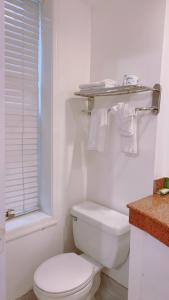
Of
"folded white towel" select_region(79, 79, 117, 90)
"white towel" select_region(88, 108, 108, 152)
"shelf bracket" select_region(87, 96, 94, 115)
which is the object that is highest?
"folded white towel" select_region(79, 79, 117, 90)

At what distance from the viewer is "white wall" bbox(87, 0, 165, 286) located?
135 centimetres

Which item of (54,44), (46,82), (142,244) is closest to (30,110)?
(46,82)

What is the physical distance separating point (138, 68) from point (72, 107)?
0.58 m

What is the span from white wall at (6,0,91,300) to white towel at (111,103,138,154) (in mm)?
440

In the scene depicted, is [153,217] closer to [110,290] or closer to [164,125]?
[164,125]

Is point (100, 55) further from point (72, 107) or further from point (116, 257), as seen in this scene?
point (116, 257)

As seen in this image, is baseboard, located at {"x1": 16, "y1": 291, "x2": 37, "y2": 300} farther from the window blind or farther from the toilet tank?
the window blind

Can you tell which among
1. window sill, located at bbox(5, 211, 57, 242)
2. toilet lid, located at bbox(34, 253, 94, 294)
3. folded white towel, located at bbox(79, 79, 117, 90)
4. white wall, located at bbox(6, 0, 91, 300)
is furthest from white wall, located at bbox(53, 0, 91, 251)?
toilet lid, located at bbox(34, 253, 94, 294)

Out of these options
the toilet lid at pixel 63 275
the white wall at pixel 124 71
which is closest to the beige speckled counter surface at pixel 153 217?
the white wall at pixel 124 71

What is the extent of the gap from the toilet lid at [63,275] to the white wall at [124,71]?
0.42 m

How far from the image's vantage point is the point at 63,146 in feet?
5.48

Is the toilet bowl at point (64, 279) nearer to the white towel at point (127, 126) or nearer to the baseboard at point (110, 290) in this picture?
the baseboard at point (110, 290)

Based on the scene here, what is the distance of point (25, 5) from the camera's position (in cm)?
150

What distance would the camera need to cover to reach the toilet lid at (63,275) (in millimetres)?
1200
